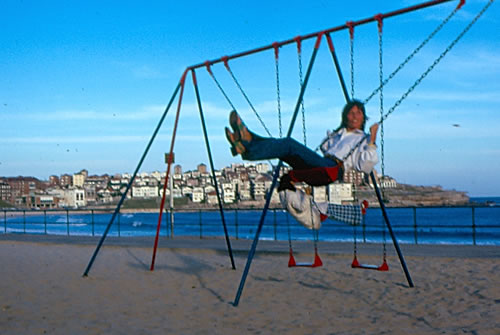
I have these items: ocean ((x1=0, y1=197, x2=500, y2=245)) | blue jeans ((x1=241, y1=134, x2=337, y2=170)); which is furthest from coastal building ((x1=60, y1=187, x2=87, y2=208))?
blue jeans ((x1=241, y1=134, x2=337, y2=170))

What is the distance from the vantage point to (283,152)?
6.36m

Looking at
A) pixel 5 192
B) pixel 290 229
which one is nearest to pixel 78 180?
pixel 5 192

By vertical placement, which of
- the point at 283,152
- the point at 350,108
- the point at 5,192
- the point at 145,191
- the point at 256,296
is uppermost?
the point at 350,108

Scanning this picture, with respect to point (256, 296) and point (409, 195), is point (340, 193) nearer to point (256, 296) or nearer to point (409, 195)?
point (256, 296)

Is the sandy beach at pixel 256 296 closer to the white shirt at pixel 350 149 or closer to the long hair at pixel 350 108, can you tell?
the white shirt at pixel 350 149

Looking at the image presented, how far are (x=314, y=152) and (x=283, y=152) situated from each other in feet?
1.60

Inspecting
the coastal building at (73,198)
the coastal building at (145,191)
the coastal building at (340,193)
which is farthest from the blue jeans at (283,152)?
the coastal building at (73,198)

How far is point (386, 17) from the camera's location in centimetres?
705

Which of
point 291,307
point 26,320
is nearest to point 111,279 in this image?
point 26,320

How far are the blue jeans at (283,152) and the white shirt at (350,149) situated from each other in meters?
0.18

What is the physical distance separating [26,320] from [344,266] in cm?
528

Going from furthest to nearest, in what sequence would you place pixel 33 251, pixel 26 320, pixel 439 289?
pixel 33 251 < pixel 439 289 < pixel 26 320

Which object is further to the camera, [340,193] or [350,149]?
[340,193]

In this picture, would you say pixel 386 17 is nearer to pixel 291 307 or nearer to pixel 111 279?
pixel 291 307
